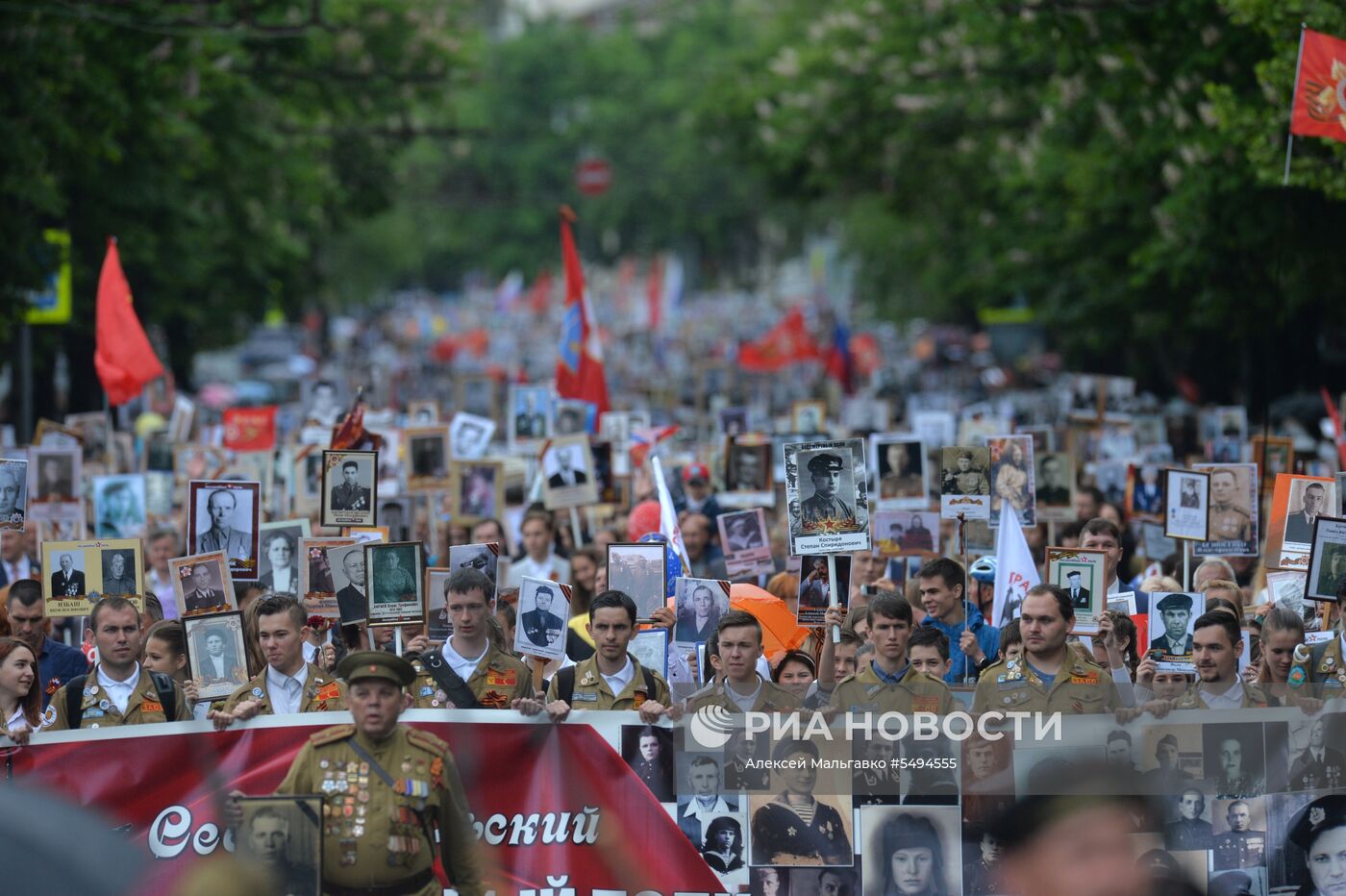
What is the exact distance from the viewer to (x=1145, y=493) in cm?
1374

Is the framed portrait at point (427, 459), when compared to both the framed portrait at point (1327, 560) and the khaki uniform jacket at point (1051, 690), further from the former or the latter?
the khaki uniform jacket at point (1051, 690)

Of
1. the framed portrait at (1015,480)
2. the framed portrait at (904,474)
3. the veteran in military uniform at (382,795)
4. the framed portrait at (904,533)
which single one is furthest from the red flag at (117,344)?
the veteran in military uniform at (382,795)

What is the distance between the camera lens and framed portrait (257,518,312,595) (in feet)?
37.9

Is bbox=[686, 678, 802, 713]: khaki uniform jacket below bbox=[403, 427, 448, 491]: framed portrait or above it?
below

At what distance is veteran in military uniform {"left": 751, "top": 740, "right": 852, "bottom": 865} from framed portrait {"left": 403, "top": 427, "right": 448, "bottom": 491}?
7.40 m

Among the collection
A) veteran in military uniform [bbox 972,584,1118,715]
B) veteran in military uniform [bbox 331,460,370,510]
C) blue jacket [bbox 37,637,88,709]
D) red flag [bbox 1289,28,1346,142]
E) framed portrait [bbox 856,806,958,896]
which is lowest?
framed portrait [bbox 856,806,958,896]

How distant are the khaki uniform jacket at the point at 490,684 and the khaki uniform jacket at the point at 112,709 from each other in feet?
3.24

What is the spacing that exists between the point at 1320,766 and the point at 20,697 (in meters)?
5.33

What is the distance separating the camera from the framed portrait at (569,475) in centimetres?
1448

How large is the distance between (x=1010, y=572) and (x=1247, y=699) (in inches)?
109

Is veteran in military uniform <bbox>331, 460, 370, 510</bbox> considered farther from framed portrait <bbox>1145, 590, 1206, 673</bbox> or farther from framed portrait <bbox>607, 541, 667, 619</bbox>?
framed portrait <bbox>1145, 590, 1206, 673</bbox>

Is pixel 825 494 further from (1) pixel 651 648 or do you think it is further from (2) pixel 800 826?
(2) pixel 800 826

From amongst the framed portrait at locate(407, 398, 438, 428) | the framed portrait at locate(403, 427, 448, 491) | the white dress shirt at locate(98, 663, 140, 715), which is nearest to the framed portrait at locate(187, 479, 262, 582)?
the white dress shirt at locate(98, 663, 140, 715)

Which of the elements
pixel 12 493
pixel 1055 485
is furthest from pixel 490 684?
pixel 1055 485
